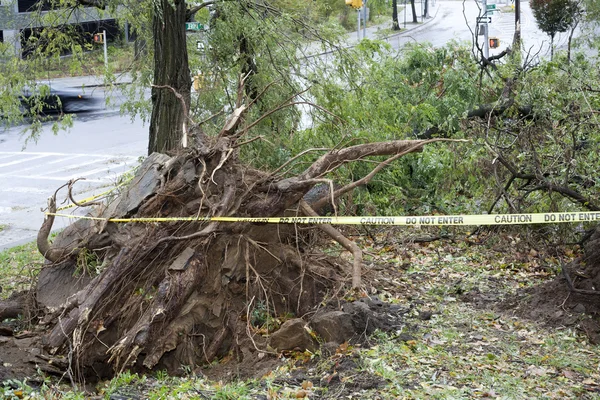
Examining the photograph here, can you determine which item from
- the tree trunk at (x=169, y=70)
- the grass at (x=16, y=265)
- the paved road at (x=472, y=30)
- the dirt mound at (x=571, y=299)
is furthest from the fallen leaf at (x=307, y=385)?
the paved road at (x=472, y=30)

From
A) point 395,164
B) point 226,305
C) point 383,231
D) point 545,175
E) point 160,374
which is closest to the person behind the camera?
point 160,374

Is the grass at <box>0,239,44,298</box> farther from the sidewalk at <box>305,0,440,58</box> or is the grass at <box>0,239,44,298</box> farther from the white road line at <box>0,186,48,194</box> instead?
the sidewalk at <box>305,0,440,58</box>

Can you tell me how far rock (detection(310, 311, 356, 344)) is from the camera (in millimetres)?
5945

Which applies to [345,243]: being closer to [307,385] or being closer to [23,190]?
[307,385]

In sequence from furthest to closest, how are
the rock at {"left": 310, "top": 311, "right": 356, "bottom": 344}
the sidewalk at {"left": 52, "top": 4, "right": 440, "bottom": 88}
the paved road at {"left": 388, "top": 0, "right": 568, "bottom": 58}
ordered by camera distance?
1. the paved road at {"left": 388, "top": 0, "right": 568, "bottom": 58}
2. the sidewalk at {"left": 52, "top": 4, "right": 440, "bottom": 88}
3. the rock at {"left": 310, "top": 311, "right": 356, "bottom": 344}

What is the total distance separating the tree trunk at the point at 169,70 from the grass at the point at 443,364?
423 cm

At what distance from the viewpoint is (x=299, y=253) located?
6969mm

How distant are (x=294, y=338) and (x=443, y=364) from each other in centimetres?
122

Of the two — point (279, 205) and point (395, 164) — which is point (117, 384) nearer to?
point (279, 205)

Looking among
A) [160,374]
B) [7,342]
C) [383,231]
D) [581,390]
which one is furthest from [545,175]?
[7,342]

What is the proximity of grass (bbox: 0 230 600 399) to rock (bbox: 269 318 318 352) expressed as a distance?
0.50 ft

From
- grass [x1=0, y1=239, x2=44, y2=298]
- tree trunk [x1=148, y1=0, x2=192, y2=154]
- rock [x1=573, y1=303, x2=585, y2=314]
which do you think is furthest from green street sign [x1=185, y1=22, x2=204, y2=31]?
rock [x1=573, y1=303, x2=585, y2=314]

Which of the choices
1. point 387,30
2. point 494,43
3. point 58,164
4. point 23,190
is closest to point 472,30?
point 494,43

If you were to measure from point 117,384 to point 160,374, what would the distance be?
0.45 meters
